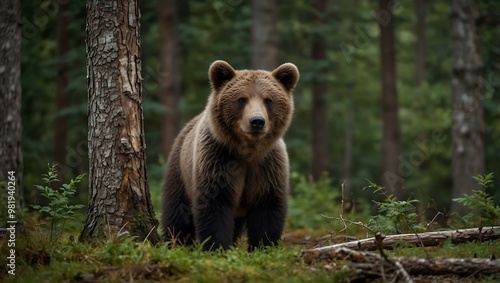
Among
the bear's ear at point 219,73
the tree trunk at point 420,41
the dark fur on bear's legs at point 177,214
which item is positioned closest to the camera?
the bear's ear at point 219,73

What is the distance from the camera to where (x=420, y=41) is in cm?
2564

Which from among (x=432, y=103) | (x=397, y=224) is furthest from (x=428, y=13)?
(x=397, y=224)

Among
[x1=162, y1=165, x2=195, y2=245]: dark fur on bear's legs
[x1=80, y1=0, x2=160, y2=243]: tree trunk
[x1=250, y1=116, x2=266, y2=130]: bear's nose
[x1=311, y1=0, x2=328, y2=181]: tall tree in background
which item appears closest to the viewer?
[x1=80, y1=0, x2=160, y2=243]: tree trunk

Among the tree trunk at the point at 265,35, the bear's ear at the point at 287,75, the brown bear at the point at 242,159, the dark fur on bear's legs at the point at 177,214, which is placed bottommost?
the dark fur on bear's legs at the point at 177,214

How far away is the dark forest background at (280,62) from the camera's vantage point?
17234mm

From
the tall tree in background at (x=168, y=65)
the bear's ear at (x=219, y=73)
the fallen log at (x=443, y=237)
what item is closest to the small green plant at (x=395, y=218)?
the fallen log at (x=443, y=237)

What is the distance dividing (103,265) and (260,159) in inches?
95.2

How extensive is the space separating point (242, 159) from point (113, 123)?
5.11 ft

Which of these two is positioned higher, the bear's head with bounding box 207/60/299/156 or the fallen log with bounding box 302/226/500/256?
the bear's head with bounding box 207/60/299/156

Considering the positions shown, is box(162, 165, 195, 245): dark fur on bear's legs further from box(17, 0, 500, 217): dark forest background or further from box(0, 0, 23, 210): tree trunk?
box(17, 0, 500, 217): dark forest background

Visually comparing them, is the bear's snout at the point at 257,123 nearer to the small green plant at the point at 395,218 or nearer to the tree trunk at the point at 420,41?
the small green plant at the point at 395,218

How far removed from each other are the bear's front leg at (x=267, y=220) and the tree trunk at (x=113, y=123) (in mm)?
1245

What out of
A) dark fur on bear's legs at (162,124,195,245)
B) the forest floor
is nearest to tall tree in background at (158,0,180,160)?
dark fur on bear's legs at (162,124,195,245)

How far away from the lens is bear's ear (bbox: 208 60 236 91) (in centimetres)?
706
